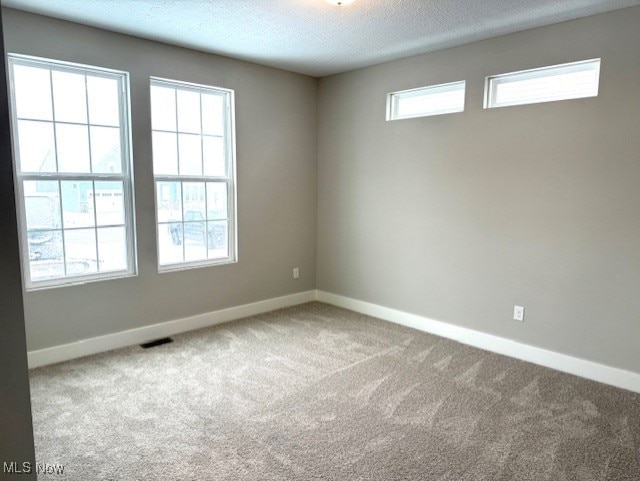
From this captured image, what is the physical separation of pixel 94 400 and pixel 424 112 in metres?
3.60

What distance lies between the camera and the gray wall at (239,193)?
10.7ft

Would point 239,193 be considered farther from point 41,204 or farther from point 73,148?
point 41,204

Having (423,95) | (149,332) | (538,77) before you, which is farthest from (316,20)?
(149,332)

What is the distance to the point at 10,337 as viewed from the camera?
136 cm

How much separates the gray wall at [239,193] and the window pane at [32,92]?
151 millimetres

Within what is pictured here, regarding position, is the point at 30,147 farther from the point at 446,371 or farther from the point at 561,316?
the point at 561,316

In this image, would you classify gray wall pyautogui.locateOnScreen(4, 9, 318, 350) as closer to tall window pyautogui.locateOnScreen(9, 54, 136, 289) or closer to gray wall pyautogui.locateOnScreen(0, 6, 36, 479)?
tall window pyautogui.locateOnScreen(9, 54, 136, 289)

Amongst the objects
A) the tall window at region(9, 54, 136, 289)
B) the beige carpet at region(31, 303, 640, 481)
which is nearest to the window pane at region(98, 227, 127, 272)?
the tall window at region(9, 54, 136, 289)

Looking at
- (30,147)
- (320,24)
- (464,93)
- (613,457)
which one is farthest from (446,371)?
(30,147)

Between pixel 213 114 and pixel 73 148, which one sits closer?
Answer: pixel 73 148

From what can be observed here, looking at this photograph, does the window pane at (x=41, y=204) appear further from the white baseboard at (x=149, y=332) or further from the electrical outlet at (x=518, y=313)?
the electrical outlet at (x=518, y=313)

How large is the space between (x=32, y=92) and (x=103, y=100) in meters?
0.49

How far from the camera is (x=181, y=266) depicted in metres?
4.03

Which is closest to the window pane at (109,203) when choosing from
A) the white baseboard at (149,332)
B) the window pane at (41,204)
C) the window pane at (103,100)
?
the window pane at (41,204)
